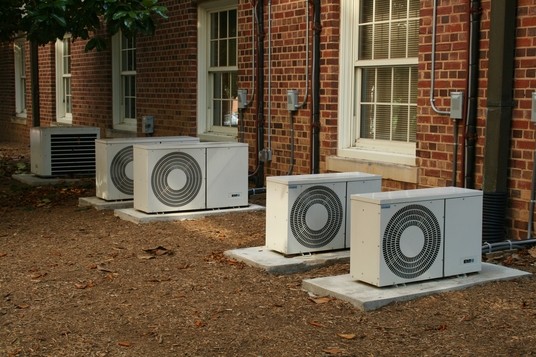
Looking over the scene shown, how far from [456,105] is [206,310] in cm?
375

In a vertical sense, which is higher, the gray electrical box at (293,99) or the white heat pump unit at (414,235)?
the gray electrical box at (293,99)

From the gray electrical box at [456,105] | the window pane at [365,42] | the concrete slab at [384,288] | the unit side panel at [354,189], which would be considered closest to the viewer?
the concrete slab at [384,288]

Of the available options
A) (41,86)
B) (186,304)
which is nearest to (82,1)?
(186,304)

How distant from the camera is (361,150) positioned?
33.8ft

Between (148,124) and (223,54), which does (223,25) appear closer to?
(223,54)

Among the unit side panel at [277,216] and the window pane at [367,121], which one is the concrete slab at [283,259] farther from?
the window pane at [367,121]

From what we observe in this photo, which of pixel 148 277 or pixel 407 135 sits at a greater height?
pixel 407 135

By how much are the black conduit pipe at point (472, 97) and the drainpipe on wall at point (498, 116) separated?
0.35 meters

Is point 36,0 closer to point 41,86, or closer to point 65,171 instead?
point 65,171

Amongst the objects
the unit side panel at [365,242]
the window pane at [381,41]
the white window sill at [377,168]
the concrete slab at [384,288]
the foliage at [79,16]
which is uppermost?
the foliage at [79,16]

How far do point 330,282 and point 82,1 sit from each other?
5.55m

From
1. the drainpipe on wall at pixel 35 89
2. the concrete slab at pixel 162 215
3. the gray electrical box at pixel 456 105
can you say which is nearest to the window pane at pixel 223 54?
the concrete slab at pixel 162 215

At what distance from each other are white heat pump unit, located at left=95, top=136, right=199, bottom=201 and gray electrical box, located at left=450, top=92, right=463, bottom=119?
3591mm

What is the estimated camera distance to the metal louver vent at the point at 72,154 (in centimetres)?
1384
